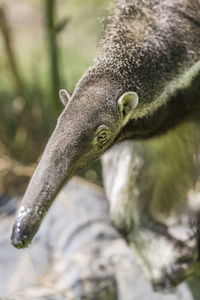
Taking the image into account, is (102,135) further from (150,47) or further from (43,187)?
(150,47)

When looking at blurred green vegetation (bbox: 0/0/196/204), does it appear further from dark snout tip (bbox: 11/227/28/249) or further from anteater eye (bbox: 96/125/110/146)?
dark snout tip (bbox: 11/227/28/249)

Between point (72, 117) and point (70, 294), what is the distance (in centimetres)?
190

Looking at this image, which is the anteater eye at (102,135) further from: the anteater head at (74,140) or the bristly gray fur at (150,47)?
the bristly gray fur at (150,47)

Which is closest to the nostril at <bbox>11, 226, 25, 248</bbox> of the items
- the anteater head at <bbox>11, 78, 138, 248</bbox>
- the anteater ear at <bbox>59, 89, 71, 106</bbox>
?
the anteater head at <bbox>11, 78, 138, 248</bbox>

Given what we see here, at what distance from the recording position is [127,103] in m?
2.44

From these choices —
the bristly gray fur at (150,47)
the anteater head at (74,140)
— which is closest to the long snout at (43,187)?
the anteater head at (74,140)

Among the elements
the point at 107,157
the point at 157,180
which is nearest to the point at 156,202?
the point at 157,180

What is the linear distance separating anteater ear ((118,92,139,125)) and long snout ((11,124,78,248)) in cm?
33

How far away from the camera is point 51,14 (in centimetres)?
466

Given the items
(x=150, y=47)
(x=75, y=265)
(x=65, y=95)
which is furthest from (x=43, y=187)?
(x=75, y=265)

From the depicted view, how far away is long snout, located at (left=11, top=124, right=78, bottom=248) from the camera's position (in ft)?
6.66

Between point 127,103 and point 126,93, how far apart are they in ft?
0.22

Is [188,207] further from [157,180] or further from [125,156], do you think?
[125,156]

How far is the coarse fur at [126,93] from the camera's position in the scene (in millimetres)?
2113
